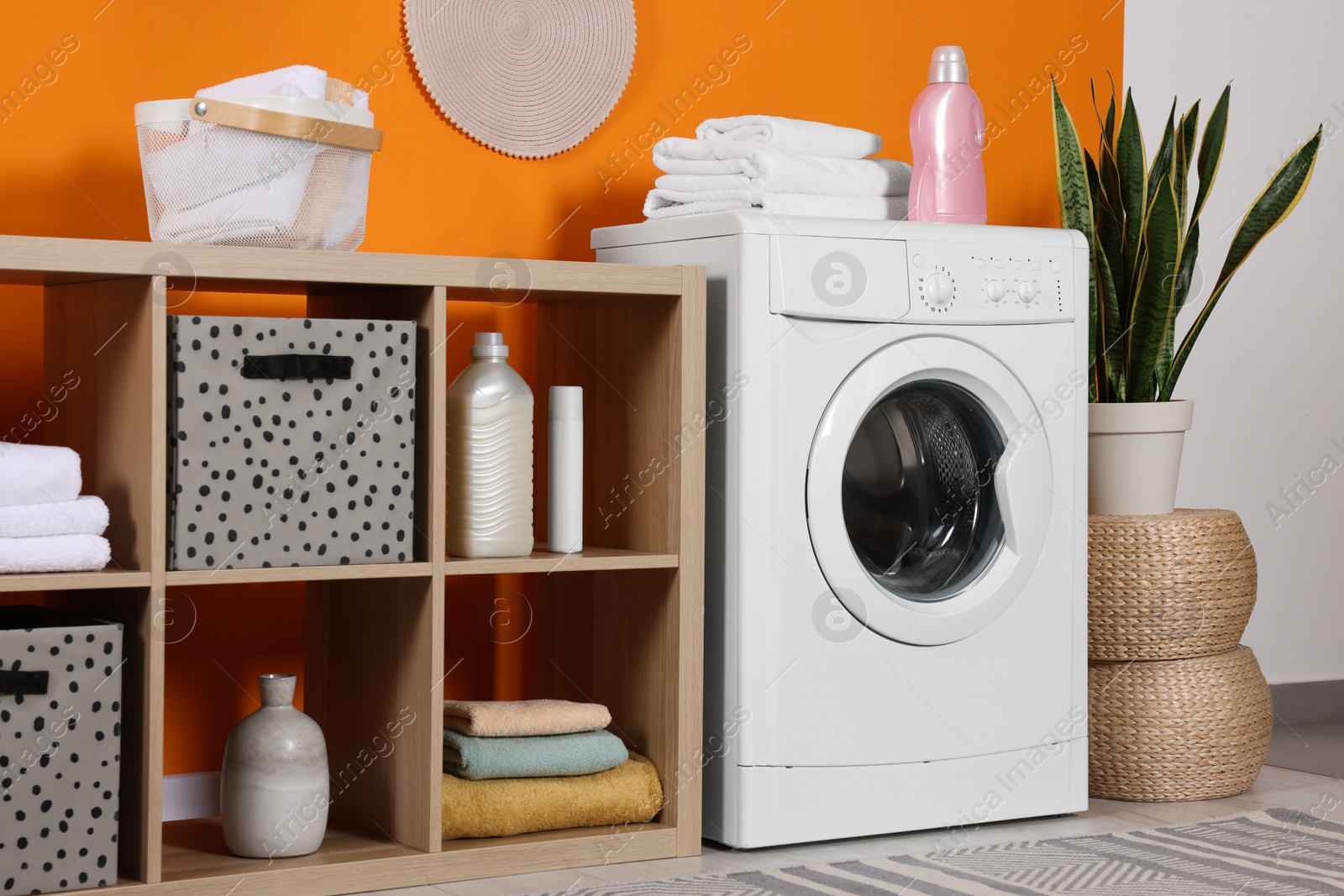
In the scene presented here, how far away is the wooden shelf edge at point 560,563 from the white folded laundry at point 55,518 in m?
0.40

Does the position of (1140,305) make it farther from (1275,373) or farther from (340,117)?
(340,117)

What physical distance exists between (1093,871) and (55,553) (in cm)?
127

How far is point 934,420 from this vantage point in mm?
2070

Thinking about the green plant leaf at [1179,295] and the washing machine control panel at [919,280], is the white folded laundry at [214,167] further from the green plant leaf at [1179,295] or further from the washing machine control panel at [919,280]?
the green plant leaf at [1179,295]

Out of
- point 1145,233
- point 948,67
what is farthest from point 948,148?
point 1145,233

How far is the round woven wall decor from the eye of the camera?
7.32 feet

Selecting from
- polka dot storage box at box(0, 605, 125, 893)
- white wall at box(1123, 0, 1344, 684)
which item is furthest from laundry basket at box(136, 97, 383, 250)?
white wall at box(1123, 0, 1344, 684)

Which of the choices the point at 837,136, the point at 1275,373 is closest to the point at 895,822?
the point at 837,136

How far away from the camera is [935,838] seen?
2004mm

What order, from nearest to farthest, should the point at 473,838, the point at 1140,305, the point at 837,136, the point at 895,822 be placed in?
the point at 473,838
the point at 895,822
the point at 837,136
the point at 1140,305

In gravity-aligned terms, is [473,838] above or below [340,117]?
below

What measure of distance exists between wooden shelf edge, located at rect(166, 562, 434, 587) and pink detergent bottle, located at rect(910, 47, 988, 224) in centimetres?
91

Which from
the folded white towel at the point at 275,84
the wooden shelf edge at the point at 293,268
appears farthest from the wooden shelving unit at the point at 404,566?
the folded white towel at the point at 275,84

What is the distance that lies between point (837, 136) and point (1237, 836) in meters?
1.12
